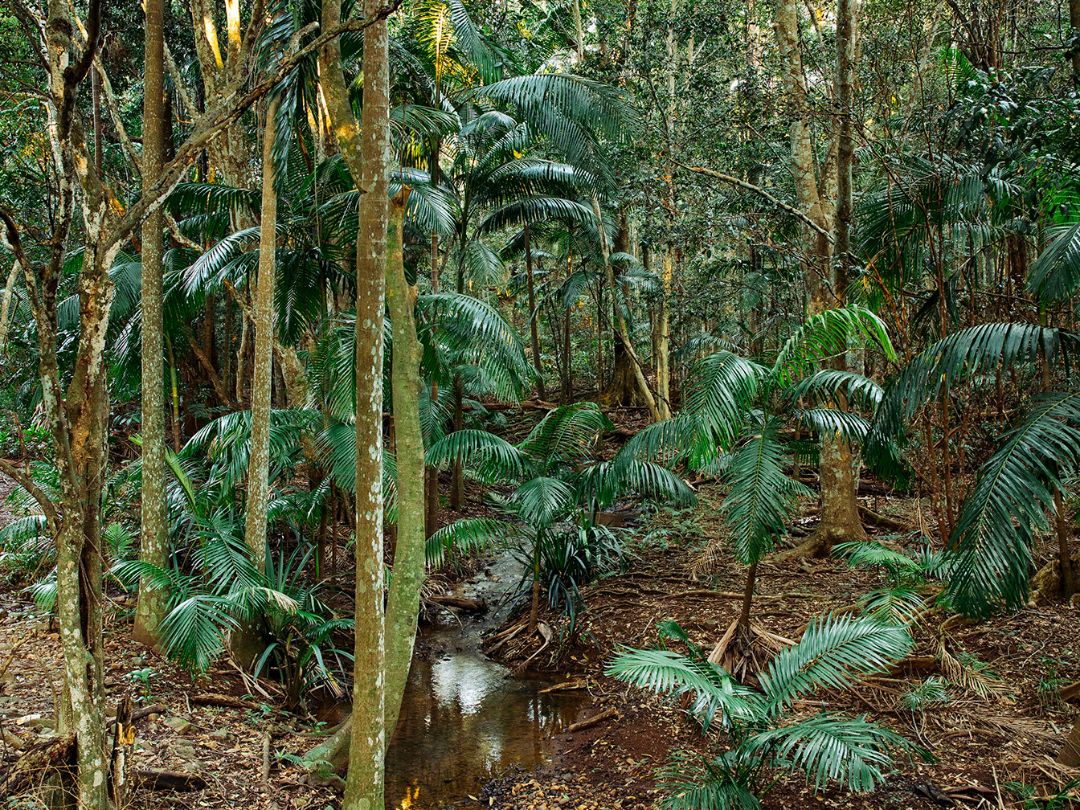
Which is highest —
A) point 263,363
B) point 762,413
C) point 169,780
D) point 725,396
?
point 263,363

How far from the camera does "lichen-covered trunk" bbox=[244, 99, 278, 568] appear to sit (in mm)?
6301

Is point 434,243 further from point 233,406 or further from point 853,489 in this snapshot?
point 853,489

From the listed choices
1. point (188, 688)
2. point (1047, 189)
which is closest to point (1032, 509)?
point (1047, 189)

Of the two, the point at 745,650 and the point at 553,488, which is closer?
the point at 745,650

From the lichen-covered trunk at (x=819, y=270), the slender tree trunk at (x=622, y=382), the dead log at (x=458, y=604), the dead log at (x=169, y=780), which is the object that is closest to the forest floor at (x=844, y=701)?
the lichen-covered trunk at (x=819, y=270)

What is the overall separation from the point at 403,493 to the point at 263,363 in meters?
1.96

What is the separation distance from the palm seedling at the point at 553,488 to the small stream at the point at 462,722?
36.6 inches

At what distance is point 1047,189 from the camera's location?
5117 mm

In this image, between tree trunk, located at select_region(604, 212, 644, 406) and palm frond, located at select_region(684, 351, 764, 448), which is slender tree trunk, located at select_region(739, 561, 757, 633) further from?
tree trunk, located at select_region(604, 212, 644, 406)

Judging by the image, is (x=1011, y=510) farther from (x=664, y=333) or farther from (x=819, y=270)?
(x=664, y=333)

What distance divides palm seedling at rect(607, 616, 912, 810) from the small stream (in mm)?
1653

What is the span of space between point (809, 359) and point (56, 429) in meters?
4.57

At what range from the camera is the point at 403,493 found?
5438mm

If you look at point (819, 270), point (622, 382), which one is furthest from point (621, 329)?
point (819, 270)
